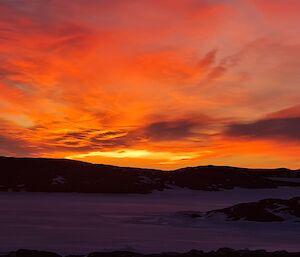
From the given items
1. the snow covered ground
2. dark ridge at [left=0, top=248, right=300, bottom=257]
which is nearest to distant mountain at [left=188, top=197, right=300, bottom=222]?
the snow covered ground

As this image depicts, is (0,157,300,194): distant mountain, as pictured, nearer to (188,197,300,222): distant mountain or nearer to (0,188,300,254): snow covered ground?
(188,197,300,222): distant mountain

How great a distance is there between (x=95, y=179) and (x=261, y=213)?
7665cm

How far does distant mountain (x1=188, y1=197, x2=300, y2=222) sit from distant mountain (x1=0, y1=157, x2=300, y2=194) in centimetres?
5452

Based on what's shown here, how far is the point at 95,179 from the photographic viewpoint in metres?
118

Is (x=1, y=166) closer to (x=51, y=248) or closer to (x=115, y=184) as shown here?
(x=115, y=184)

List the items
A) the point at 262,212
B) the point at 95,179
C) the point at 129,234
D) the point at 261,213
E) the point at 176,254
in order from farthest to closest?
1. the point at 95,179
2. the point at 262,212
3. the point at 261,213
4. the point at 129,234
5. the point at 176,254

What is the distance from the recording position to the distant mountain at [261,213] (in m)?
43.1

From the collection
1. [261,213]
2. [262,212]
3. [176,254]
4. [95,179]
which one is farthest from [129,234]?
[95,179]

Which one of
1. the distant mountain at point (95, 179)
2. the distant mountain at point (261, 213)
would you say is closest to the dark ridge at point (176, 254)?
the distant mountain at point (261, 213)

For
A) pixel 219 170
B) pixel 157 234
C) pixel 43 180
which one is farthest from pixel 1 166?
pixel 157 234

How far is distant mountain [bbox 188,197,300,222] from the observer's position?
43.1 metres

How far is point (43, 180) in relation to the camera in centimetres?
10900

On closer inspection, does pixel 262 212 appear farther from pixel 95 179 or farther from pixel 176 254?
pixel 95 179

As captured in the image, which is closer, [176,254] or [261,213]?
[176,254]
